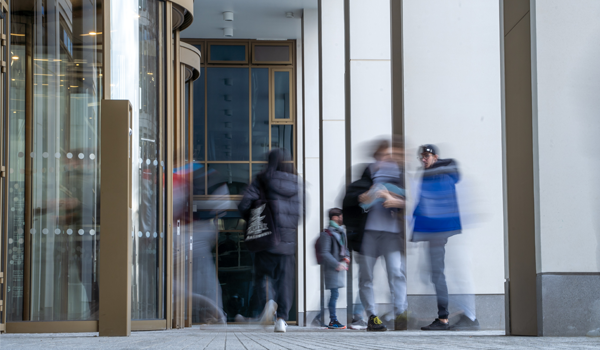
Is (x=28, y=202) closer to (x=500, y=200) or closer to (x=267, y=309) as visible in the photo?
(x=267, y=309)

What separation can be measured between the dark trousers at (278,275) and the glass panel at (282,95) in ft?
37.0

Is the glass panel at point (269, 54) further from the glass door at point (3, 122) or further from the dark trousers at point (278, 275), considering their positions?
the glass door at point (3, 122)

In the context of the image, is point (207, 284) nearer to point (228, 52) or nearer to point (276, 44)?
point (228, 52)

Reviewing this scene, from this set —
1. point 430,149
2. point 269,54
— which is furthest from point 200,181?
point 430,149

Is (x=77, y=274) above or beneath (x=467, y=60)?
beneath

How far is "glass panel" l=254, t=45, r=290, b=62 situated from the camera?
17812 mm

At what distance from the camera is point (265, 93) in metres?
17.8

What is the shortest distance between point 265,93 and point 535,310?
14276mm

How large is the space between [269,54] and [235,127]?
6.69 feet

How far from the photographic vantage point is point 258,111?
17.8 m

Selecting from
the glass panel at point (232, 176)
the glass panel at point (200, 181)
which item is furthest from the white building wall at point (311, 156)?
the glass panel at point (200, 181)

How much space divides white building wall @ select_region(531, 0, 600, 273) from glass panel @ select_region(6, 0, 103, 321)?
404cm

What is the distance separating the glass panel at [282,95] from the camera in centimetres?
1775

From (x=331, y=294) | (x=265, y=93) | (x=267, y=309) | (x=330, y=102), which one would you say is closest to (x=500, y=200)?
(x=267, y=309)
